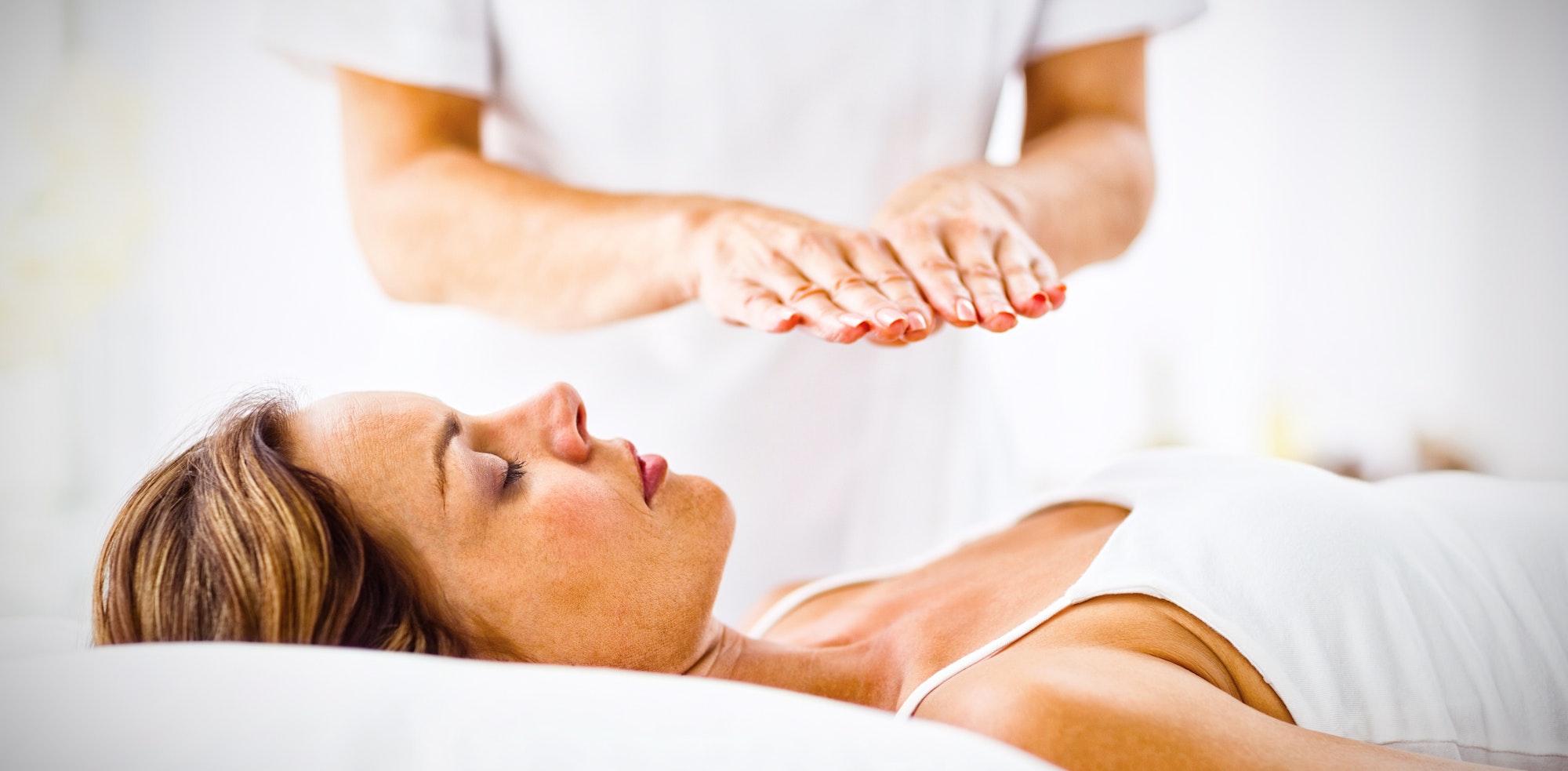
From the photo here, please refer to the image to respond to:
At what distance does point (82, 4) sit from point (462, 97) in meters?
0.57

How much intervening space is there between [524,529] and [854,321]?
0.84 ft

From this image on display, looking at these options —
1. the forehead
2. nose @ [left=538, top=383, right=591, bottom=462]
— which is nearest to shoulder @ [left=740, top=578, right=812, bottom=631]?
nose @ [left=538, top=383, right=591, bottom=462]

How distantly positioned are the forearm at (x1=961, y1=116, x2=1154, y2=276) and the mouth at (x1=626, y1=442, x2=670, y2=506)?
0.39 meters

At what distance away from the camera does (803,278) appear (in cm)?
75

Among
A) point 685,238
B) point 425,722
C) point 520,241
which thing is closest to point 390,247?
point 520,241

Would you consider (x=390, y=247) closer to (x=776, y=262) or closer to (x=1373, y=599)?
(x=776, y=262)

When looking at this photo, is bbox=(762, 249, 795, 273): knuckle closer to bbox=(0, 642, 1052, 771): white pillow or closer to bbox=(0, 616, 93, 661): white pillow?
bbox=(0, 642, 1052, 771): white pillow

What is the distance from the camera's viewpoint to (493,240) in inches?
39.4

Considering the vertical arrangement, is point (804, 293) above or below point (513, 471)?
above

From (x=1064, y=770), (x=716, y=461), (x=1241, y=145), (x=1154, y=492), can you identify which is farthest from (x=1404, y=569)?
(x=1241, y=145)

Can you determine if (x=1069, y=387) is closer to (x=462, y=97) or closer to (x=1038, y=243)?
(x=1038, y=243)

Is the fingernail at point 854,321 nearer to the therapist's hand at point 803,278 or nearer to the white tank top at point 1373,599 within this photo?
the therapist's hand at point 803,278

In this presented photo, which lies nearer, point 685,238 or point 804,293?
point 804,293

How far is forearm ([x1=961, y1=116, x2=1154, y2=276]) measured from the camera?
3.26 feet
